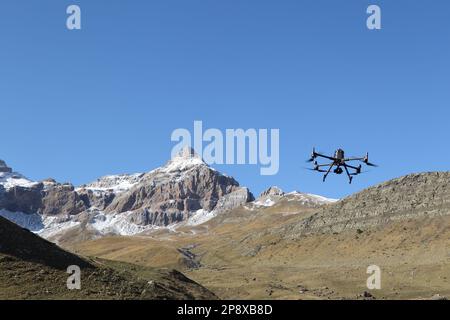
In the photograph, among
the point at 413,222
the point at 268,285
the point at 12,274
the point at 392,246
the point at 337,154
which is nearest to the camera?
the point at 337,154

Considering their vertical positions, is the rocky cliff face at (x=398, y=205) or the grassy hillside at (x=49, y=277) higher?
the rocky cliff face at (x=398, y=205)

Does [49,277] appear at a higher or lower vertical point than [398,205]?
lower

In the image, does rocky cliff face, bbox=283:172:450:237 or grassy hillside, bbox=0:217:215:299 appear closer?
grassy hillside, bbox=0:217:215:299

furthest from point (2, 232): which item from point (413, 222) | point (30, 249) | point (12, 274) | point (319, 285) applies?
point (413, 222)

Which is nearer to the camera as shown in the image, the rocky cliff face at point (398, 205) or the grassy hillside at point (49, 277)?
the grassy hillside at point (49, 277)

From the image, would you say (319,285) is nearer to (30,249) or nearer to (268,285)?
(268,285)

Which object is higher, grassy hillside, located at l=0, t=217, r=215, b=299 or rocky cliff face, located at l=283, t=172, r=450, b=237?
rocky cliff face, located at l=283, t=172, r=450, b=237

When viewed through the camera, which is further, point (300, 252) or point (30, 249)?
point (300, 252)

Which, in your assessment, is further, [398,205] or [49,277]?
[398,205]
